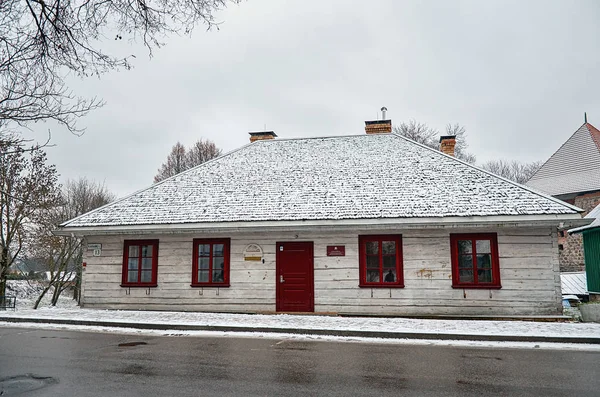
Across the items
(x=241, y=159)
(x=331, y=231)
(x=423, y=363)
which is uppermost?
(x=241, y=159)

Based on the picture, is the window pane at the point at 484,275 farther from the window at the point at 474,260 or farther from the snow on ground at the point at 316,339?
the snow on ground at the point at 316,339

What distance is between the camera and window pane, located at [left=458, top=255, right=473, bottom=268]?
44.9 ft

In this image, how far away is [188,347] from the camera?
9375 millimetres

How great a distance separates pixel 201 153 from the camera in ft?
149

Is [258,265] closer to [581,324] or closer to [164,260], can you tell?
[164,260]

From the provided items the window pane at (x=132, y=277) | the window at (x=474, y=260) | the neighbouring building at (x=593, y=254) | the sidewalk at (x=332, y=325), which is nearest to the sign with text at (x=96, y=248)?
the window pane at (x=132, y=277)

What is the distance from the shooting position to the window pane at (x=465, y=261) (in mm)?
13680

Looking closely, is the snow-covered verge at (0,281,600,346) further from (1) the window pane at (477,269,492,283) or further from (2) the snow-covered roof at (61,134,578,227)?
(2) the snow-covered roof at (61,134,578,227)

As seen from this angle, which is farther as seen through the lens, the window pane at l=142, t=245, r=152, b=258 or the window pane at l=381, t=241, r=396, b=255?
the window pane at l=142, t=245, r=152, b=258

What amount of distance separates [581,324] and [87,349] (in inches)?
469

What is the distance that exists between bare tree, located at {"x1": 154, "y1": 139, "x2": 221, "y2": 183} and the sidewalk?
1214 inches

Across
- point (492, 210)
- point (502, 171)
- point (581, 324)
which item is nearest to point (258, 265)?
point (492, 210)

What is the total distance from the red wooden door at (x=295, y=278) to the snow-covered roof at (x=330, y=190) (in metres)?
1.23

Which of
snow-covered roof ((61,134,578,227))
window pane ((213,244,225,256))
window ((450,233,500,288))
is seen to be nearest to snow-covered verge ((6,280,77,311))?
snow-covered roof ((61,134,578,227))
